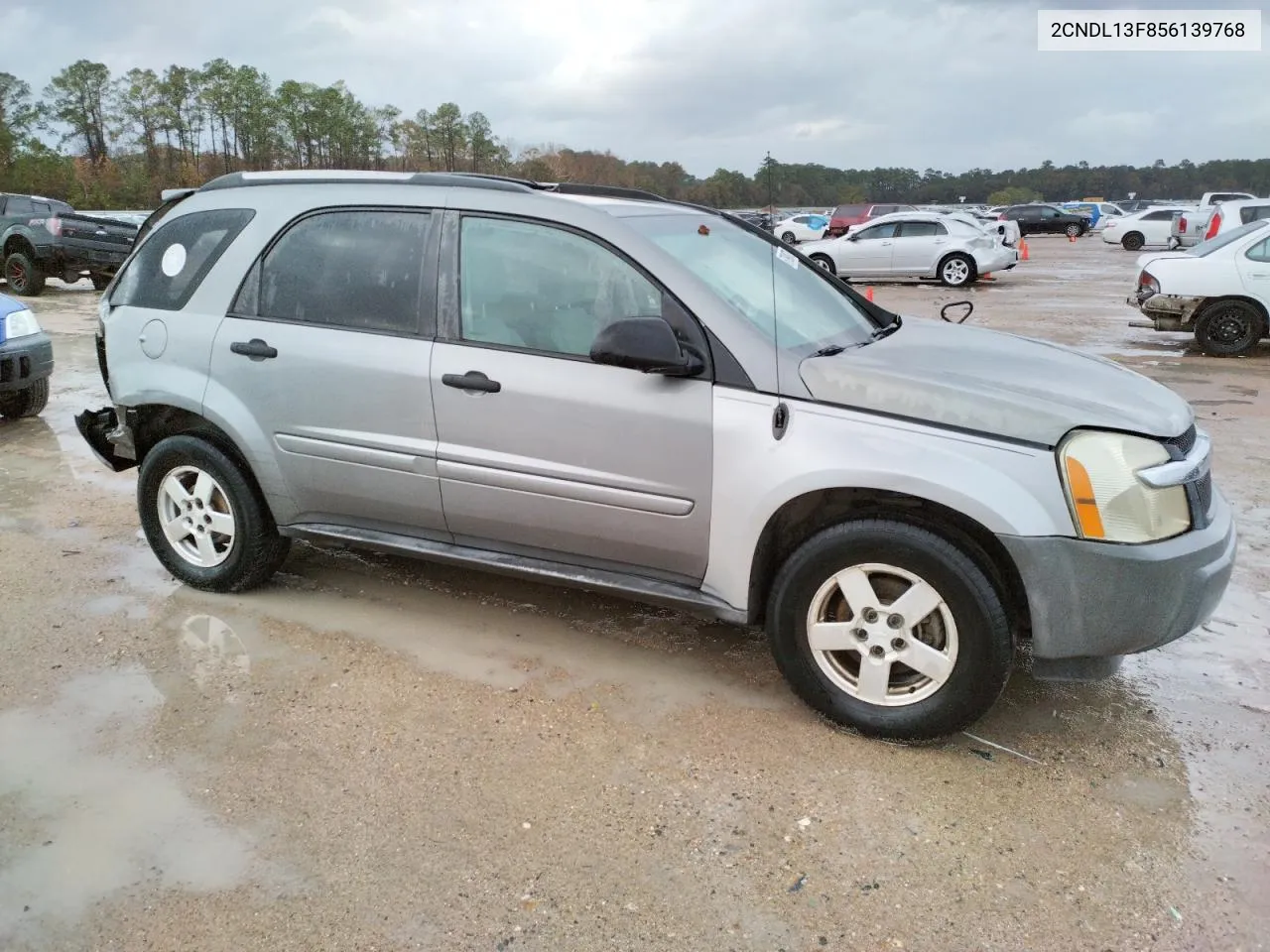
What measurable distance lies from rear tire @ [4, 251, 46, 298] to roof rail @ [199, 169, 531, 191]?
1519 cm

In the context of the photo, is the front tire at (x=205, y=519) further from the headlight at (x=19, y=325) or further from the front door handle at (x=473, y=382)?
the headlight at (x=19, y=325)

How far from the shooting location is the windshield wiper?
3.94m

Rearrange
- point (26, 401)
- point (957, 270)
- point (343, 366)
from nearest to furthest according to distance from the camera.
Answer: point (343, 366), point (26, 401), point (957, 270)

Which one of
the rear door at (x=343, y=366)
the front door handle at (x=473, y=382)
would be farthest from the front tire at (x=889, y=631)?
the rear door at (x=343, y=366)

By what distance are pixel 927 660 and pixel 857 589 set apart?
0.30m

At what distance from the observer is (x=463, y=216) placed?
3.74 m

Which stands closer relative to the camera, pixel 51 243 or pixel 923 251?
pixel 51 243

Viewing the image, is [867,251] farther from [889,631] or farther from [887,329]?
[889,631]

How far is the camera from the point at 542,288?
3596mm

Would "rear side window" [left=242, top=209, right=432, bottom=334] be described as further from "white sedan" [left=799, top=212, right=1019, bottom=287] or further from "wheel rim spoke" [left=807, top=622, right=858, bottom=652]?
"white sedan" [left=799, top=212, right=1019, bottom=287]

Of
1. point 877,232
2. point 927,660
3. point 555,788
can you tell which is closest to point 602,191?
point 927,660

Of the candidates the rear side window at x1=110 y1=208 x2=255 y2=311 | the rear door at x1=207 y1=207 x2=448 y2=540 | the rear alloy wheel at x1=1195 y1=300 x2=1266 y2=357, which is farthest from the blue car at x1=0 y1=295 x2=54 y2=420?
the rear alloy wheel at x1=1195 y1=300 x2=1266 y2=357

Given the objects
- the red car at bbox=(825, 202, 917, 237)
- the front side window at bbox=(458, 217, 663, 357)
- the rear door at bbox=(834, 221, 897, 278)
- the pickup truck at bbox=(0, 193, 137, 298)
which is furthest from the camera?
the red car at bbox=(825, 202, 917, 237)

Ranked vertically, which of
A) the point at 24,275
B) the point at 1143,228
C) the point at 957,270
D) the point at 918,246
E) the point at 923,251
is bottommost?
the point at 957,270
